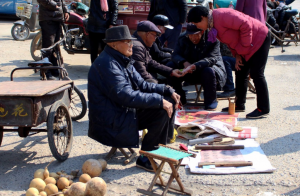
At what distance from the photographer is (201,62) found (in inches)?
212

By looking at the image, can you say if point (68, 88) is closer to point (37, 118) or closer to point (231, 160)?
point (37, 118)

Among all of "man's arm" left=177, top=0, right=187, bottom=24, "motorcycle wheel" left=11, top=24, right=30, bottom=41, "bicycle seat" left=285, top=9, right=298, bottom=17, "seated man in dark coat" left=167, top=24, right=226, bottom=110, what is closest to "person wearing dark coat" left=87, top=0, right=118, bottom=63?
"man's arm" left=177, top=0, right=187, bottom=24

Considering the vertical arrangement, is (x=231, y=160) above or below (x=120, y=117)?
below

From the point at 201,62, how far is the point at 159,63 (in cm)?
71

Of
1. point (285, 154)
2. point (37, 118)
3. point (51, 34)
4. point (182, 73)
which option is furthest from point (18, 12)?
point (285, 154)

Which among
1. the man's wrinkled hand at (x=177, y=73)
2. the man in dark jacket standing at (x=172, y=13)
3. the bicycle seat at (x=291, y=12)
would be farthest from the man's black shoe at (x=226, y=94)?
the bicycle seat at (x=291, y=12)

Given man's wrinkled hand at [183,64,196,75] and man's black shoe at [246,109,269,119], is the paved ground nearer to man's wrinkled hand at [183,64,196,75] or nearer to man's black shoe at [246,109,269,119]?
man's black shoe at [246,109,269,119]

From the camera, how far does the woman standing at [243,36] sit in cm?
474

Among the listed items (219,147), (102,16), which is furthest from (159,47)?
(219,147)

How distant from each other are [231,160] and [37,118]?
2036 millimetres

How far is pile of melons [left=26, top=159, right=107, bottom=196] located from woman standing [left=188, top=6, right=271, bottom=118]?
8.04 feet

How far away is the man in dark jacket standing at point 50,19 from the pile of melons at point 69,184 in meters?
3.53

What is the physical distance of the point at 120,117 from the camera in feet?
11.5

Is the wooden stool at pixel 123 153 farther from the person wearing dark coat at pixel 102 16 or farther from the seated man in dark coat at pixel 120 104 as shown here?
the person wearing dark coat at pixel 102 16
